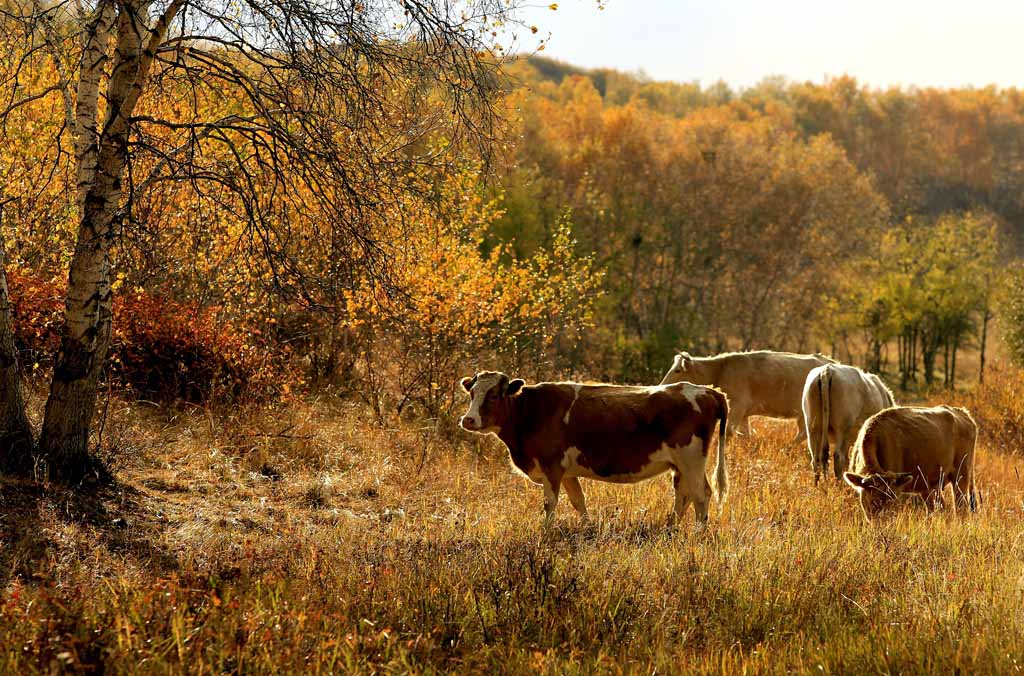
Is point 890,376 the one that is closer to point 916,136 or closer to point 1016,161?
point 916,136

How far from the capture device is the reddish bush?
12.0 meters

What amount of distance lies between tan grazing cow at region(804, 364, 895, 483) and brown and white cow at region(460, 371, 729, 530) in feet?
13.8

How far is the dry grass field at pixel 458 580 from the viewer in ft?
17.0

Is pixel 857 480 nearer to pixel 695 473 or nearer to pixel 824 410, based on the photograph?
pixel 695 473

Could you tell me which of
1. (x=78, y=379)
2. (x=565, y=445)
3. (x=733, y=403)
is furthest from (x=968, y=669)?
(x=733, y=403)

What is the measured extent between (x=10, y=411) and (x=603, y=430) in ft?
16.9

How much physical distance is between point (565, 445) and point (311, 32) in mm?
4179

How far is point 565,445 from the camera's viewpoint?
8.65 m

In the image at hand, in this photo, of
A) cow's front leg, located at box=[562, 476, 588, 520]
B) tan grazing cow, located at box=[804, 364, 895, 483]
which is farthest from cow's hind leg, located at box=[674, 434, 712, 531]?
tan grazing cow, located at box=[804, 364, 895, 483]

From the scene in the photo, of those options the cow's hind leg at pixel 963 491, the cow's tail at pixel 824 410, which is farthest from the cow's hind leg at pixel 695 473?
the cow's tail at pixel 824 410

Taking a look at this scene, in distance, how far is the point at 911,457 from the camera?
9984 mm

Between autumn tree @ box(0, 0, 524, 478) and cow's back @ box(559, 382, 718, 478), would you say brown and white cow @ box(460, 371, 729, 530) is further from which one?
autumn tree @ box(0, 0, 524, 478)

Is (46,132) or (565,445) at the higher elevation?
(46,132)

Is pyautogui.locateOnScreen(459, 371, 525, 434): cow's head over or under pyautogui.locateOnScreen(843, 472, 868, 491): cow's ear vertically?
over
